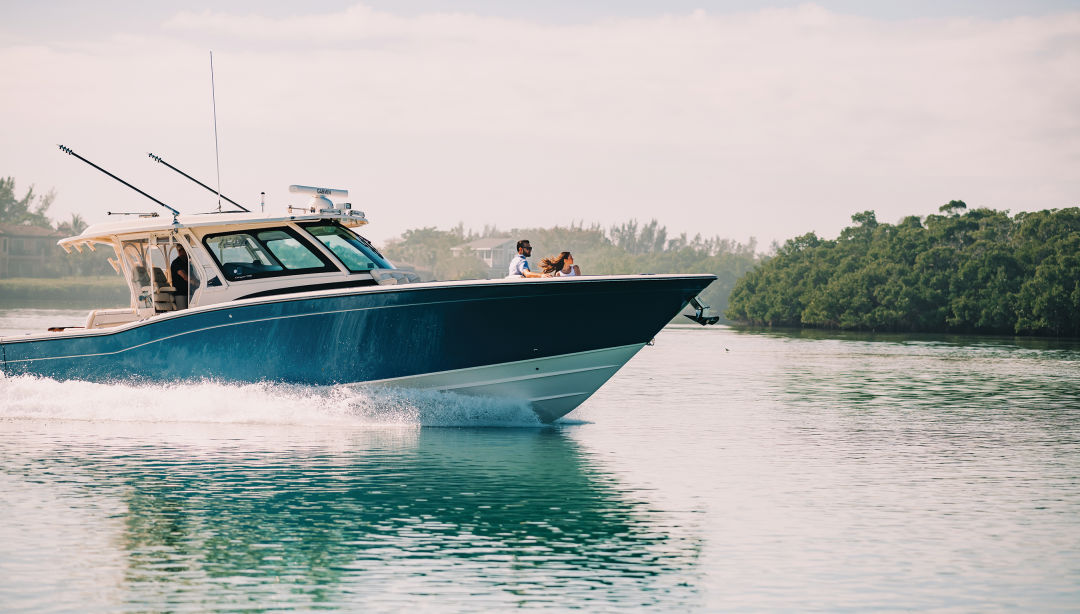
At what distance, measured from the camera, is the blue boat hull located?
16.5m

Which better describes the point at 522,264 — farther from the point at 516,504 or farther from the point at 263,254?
the point at 516,504

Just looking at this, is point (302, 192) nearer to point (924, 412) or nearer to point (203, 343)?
point (203, 343)

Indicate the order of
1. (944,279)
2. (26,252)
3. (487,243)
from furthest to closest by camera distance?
(487,243), (26,252), (944,279)

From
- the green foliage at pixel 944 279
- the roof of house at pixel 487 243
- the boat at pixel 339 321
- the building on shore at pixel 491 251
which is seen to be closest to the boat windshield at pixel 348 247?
the boat at pixel 339 321

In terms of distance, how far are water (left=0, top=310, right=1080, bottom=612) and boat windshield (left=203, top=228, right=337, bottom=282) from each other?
5.41ft

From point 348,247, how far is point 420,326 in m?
2.05

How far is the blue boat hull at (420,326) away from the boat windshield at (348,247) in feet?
3.74

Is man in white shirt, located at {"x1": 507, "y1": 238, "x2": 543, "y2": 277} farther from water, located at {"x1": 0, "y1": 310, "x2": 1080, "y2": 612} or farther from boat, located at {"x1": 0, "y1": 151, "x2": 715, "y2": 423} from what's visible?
water, located at {"x1": 0, "y1": 310, "x2": 1080, "y2": 612}

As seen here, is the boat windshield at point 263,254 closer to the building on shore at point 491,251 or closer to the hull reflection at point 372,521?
the hull reflection at point 372,521

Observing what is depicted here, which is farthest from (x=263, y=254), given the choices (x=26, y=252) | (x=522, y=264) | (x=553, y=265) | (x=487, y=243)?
(x=487, y=243)

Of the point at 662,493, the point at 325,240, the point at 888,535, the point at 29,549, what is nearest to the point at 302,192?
the point at 325,240

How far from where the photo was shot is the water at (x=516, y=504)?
29.5 ft

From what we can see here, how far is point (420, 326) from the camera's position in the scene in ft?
54.6

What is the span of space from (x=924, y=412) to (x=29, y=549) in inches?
642
